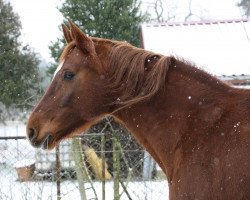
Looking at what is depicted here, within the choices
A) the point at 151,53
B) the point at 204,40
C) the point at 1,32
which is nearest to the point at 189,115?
the point at 151,53

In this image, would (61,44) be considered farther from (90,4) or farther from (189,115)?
(189,115)

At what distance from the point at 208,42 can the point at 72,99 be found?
10.4 m

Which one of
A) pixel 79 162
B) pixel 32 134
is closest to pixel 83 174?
pixel 79 162

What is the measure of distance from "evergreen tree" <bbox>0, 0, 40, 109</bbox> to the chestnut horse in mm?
13992

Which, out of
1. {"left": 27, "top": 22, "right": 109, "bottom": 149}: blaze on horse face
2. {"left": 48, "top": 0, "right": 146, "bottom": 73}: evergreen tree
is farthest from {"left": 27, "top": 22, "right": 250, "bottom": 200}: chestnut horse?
{"left": 48, "top": 0, "right": 146, "bottom": 73}: evergreen tree

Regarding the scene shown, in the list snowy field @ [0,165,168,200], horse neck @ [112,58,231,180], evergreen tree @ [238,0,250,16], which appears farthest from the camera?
evergreen tree @ [238,0,250,16]

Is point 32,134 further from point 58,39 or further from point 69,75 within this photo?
point 58,39

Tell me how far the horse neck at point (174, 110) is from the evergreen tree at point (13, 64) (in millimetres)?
14254

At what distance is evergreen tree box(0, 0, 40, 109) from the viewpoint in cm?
1709

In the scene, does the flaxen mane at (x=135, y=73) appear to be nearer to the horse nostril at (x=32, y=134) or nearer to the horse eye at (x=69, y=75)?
the horse eye at (x=69, y=75)

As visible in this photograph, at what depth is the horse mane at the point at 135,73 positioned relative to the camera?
3.09 meters

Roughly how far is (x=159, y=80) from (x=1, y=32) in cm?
1605

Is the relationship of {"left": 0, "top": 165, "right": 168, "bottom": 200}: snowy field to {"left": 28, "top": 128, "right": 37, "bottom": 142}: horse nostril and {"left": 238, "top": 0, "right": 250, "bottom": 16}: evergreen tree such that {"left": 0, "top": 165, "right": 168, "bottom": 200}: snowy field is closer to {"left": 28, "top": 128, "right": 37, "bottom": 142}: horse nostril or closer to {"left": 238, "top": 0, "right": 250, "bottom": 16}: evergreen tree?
{"left": 28, "top": 128, "right": 37, "bottom": 142}: horse nostril

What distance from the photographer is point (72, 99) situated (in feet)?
10.6
